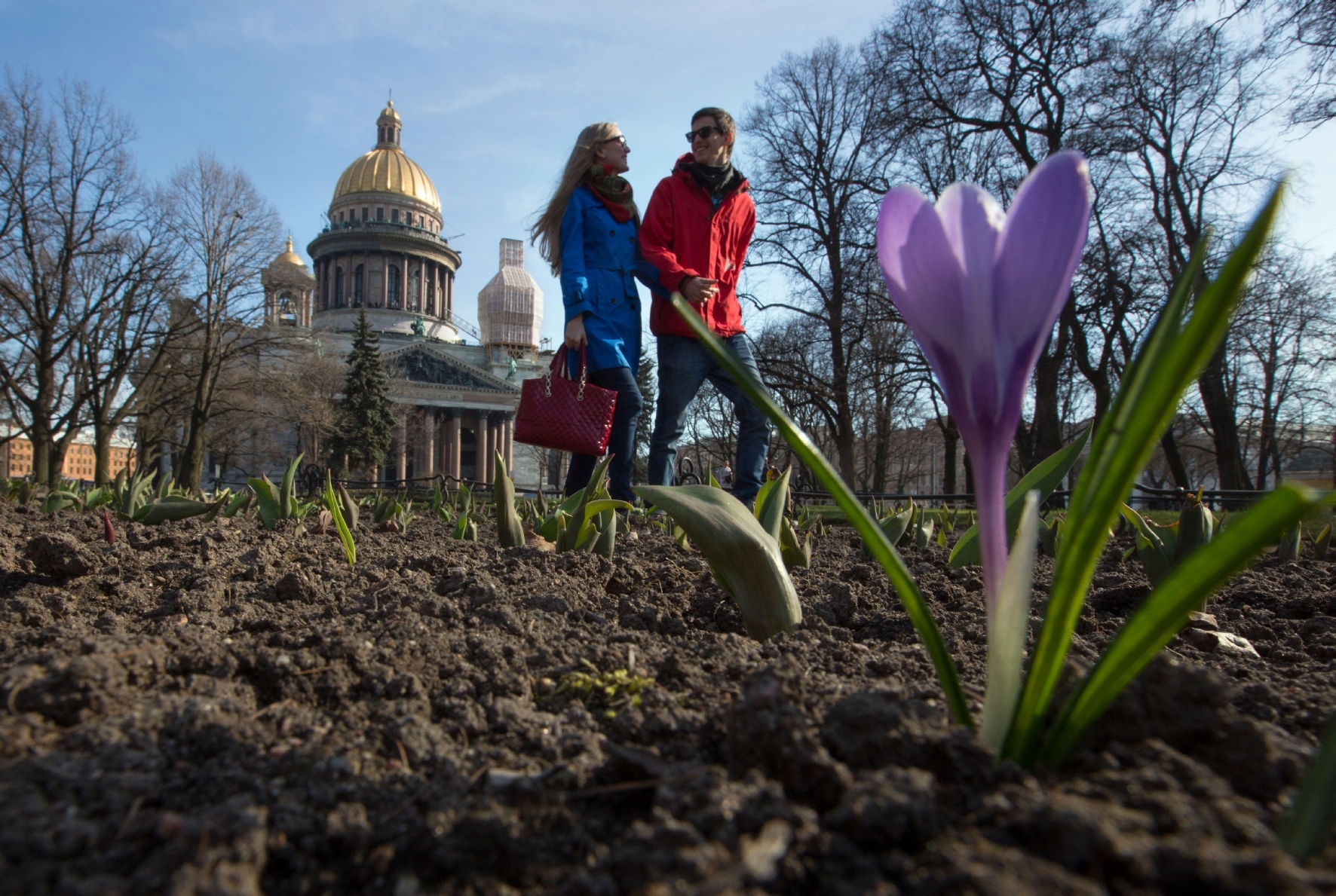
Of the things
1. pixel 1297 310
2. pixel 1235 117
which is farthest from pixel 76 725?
pixel 1297 310

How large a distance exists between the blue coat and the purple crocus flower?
2.75 m

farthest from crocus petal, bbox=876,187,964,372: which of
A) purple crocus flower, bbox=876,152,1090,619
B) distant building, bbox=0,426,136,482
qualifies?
distant building, bbox=0,426,136,482

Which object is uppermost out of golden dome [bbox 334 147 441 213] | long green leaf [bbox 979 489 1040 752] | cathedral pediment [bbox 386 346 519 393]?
golden dome [bbox 334 147 441 213]

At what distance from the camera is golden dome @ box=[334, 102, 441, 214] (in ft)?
168

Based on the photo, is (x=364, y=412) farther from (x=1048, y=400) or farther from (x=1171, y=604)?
(x=1171, y=604)

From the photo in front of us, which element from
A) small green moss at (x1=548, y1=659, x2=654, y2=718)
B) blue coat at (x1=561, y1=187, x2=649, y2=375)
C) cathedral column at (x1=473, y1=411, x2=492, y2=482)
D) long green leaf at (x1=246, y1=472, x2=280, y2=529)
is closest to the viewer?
small green moss at (x1=548, y1=659, x2=654, y2=718)

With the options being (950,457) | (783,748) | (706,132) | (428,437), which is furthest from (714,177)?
(428,437)

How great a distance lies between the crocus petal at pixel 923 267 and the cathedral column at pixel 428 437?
4305 centimetres

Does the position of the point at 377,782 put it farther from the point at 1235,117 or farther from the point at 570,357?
the point at 1235,117

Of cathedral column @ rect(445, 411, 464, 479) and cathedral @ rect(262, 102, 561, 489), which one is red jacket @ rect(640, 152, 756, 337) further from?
cathedral column @ rect(445, 411, 464, 479)

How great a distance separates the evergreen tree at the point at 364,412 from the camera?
97.2 feet

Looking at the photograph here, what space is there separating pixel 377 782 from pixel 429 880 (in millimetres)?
142

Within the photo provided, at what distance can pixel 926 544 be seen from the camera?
2824 millimetres

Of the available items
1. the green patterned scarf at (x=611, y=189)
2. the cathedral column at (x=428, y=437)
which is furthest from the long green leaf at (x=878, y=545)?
the cathedral column at (x=428, y=437)
